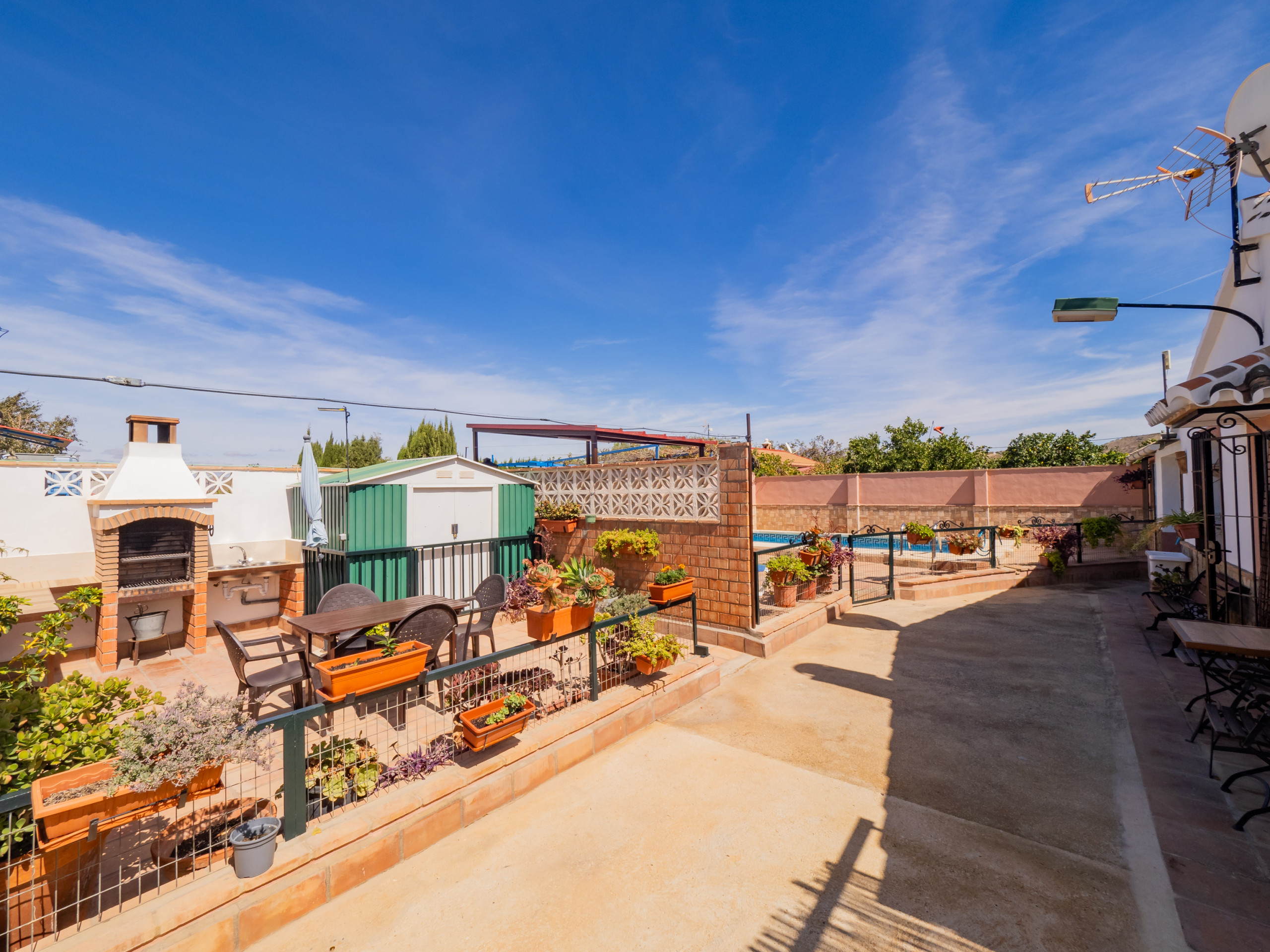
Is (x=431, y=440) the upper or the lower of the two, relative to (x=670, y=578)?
upper

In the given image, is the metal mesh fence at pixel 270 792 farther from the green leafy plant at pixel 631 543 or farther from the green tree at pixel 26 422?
the green tree at pixel 26 422

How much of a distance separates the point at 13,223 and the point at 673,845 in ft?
35.3

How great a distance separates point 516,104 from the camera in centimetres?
893

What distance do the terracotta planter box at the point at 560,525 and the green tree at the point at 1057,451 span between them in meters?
16.9

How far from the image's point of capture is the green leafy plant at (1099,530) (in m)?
11.1

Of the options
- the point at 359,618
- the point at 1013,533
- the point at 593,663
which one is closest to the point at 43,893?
the point at 359,618

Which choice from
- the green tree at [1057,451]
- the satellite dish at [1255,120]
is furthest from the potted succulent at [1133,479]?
the satellite dish at [1255,120]

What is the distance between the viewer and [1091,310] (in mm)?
5105

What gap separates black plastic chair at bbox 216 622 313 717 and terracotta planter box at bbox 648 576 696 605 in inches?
134

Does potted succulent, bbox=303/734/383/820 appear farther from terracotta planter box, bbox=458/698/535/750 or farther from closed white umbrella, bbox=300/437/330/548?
closed white umbrella, bbox=300/437/330/548

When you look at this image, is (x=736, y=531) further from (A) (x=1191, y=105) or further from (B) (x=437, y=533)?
(A) (x=1191, y=105)

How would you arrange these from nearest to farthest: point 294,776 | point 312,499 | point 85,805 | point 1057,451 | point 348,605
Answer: point 85,805, point 294,776, point 348,605, point 312,499, point 1057,451

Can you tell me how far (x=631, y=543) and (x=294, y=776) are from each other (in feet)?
17.1

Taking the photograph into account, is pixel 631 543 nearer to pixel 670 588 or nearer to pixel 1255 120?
pixel 670 588
